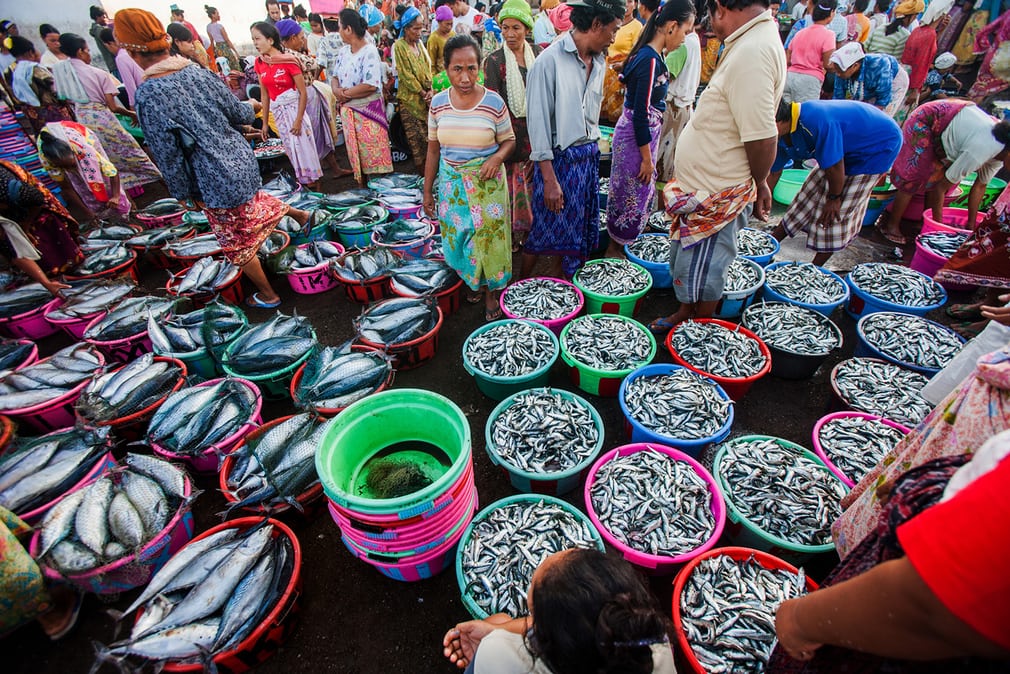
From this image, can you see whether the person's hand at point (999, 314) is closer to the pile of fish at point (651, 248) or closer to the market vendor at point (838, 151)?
the market vendor at point (838, 151)

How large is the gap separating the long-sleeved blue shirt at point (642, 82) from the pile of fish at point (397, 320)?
2705 millimetres

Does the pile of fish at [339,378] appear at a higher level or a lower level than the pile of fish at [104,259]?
lower

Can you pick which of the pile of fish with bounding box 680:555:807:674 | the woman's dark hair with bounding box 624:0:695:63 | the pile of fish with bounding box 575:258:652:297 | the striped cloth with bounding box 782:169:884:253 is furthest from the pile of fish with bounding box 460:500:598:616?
the striped cloth with bounding box 782:169:884:253

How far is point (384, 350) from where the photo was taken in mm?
3807

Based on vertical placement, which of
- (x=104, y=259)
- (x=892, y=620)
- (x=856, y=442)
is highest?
(x=892, y=620)

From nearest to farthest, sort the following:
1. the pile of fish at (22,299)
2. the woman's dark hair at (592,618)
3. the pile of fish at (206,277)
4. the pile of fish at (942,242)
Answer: the woman's dark hair at (592,618) → the pile of fish at (22,299) → the pile of fish at (206,277) → the pile of fish at (942,242)

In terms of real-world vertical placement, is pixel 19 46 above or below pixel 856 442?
above

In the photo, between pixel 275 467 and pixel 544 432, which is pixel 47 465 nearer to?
pixel 275 467

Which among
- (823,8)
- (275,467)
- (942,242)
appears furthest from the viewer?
(823,8)

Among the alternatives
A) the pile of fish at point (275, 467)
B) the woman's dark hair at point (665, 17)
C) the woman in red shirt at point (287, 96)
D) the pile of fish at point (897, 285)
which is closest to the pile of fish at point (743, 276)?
the pile of fish at point (897, 285)

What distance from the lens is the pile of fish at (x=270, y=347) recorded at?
3.62 metres

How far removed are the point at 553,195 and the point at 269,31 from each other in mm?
4872

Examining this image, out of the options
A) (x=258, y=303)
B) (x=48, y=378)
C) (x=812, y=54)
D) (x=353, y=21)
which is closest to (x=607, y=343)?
(x=258, y=303)

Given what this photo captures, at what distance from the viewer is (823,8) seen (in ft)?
22.1
